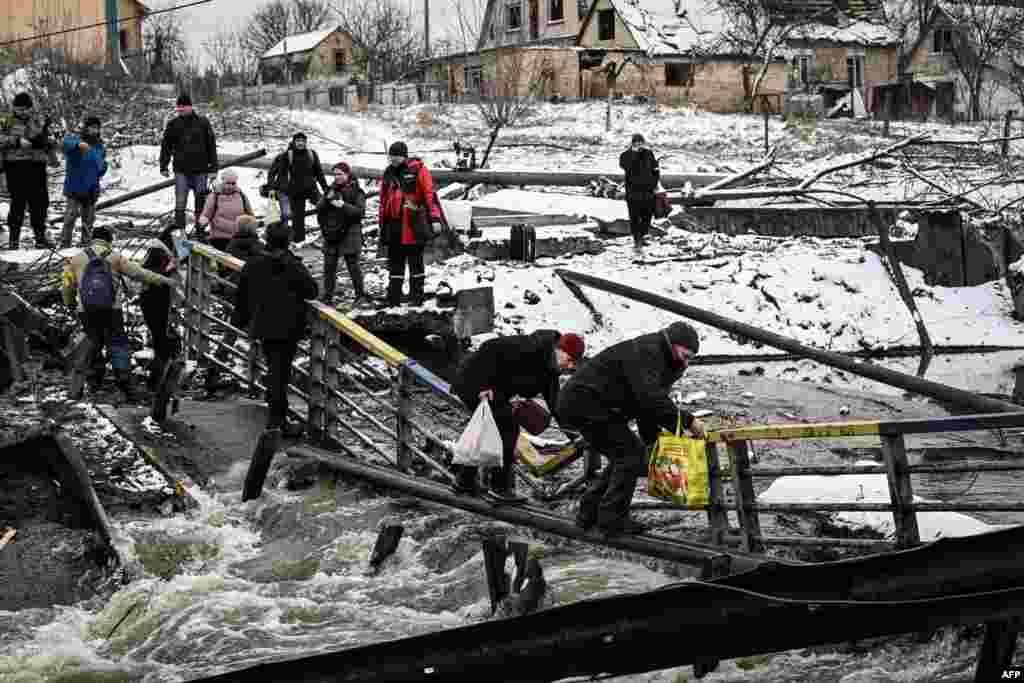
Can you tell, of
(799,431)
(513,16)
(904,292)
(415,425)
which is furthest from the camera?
(513,16)

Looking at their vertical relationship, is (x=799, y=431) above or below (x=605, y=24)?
below

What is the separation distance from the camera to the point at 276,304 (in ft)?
39.3

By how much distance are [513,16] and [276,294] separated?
2117 inches

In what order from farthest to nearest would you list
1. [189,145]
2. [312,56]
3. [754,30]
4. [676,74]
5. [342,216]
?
[312,56]
[676,74]
[754,30]
[189,145]
[342,216]

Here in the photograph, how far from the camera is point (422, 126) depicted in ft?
128

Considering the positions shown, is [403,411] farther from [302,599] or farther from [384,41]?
[384,41]

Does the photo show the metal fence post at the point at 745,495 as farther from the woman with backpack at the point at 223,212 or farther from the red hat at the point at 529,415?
the woman with backpack at the point at 223,212

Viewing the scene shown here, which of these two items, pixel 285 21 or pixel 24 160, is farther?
pixel 285 21

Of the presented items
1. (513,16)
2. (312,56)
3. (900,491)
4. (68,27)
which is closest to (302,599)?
(900,491)

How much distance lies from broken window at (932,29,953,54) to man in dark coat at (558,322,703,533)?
53.4 metres

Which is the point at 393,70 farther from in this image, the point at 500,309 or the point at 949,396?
the point at 949,396

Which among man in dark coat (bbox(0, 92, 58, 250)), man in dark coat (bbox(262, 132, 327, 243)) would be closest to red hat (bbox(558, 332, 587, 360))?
man in dark coat (bbox(262, 132, 327, 243))

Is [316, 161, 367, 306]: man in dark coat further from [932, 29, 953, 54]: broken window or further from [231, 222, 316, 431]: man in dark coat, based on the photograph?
[932, 29, 953, 54]: broken window

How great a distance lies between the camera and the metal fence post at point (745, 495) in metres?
8.78
